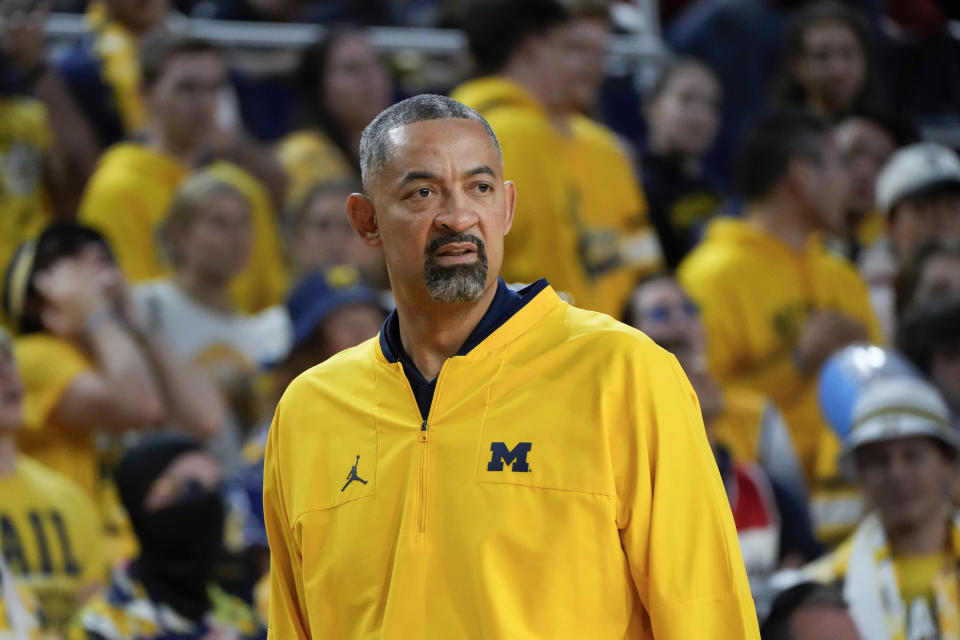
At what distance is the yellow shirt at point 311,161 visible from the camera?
732 centimetres

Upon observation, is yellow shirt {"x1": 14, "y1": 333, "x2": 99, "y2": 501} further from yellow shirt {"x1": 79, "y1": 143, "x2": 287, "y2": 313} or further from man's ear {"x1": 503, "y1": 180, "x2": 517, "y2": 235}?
man's ear {"x1": 503, "y1": 180, "x2": 517, "y2": 235}

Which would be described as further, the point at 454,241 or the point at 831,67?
the point at 831,67

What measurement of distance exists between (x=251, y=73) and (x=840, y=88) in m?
3.03

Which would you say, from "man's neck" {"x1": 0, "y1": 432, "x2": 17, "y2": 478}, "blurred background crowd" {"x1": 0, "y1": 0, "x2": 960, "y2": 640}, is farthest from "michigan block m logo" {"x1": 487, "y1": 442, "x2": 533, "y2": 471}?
"man's neck" {"x1": 0, "y1": 432, "x2": 17, "y2": 478}

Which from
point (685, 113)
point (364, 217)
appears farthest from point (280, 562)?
point (685, 113)

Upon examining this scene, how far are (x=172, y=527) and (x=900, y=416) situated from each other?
7.74 feet

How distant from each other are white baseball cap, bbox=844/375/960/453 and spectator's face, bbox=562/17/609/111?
1.75 metres

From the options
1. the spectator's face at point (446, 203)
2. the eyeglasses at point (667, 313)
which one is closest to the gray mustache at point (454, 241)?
the spectator's face at point (446, 203)

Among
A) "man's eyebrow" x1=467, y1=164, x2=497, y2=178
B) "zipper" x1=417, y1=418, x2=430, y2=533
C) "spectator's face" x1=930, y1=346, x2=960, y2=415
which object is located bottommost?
"spectator's face" x1=930, y1=346, x2=960, y2=415

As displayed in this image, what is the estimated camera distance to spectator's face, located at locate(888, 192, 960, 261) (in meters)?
7.32

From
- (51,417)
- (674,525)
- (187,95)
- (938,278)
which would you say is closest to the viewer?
(674,525)

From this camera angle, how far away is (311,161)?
7.40m

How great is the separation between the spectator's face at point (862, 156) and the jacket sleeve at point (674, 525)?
5.89 meters

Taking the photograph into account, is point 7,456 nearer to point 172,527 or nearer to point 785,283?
point 172,527
